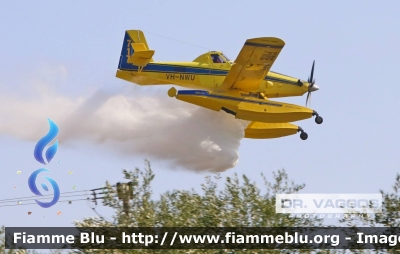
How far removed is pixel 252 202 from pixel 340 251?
282 centimetres

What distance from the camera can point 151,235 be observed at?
2030 centimetres

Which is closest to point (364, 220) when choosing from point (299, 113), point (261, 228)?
point (261, 228)

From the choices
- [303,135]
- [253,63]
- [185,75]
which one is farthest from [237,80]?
[303,135]

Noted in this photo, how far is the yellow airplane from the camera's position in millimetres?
29281

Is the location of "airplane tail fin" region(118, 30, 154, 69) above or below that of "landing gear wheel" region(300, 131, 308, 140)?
above

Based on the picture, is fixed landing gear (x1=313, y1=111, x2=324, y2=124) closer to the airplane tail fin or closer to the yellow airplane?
the yellow airplane

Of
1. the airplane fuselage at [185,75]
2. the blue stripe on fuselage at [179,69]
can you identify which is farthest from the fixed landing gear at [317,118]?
the blue stripe on fuselage at [179,69]

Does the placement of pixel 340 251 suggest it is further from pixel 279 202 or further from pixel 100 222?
pixel 100 222

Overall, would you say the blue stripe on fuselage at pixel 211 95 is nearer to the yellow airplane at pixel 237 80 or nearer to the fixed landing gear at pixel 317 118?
the yellow airplane at pixel 237 80

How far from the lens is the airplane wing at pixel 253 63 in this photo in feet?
93.3

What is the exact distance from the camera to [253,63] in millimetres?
29438

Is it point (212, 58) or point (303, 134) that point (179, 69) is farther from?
point (303, 134)

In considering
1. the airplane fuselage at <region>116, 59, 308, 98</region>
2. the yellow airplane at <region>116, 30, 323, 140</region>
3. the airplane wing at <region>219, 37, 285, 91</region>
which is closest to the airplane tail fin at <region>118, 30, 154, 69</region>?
the yellow airplane at <region>116, 30, 323, 140</region>

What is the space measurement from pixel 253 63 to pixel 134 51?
4.27 metres
